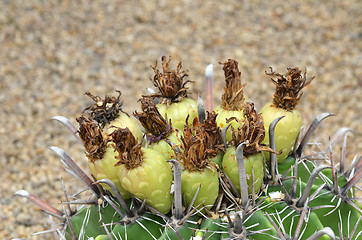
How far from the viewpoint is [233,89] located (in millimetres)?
1498

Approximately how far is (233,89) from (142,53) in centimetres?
390

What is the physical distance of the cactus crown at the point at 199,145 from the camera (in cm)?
126

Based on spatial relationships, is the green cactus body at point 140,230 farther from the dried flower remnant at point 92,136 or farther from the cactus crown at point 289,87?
the cactus crown at point 289,87

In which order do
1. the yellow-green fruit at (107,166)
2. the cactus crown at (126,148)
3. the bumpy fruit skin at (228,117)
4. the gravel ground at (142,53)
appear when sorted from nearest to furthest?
the cactus crown at (126,148) < the yellow-green fruit at (107,166) < the bumpy fruit skin at (228,117) < the gravel ground at (142,53)

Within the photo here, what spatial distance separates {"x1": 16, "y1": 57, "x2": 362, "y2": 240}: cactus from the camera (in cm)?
129

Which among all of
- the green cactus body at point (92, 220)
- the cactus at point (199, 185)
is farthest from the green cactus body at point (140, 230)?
the green cactus body at point (92, 220)

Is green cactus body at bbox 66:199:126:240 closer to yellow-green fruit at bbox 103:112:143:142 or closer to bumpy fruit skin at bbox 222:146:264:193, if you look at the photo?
yellow-green fruit at bbox 103:112:143:142

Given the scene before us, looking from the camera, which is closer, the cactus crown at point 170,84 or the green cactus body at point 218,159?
the green cactus body at point 218,159

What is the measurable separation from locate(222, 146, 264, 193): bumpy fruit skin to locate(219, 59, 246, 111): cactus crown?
0.63ft

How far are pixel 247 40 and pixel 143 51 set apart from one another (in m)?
1.30

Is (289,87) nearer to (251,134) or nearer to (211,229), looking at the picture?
(251,134)

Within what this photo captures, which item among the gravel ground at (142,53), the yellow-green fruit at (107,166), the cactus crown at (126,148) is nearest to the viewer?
the cactus crown at (126,148)

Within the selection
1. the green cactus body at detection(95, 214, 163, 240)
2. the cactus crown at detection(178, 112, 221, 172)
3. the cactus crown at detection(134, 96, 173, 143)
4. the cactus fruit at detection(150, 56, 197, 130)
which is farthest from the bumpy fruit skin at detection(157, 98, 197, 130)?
the green cactus body at detection(95, 214, 163, 240)

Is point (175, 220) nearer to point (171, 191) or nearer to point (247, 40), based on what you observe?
point (171, 191)
